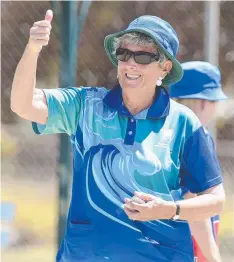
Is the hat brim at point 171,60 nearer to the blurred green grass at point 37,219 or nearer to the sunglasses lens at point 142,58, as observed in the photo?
the sunglasses lens at point 142,58

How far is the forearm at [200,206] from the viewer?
252 centimetres

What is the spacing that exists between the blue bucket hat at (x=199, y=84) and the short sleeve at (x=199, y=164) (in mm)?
1060

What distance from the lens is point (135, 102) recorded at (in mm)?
2652

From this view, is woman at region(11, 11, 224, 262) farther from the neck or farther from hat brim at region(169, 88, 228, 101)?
hat brim at region(169, 88, 228, 101)

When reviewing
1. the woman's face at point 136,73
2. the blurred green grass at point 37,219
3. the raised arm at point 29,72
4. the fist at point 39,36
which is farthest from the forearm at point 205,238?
the blurred green grass at point 37,219

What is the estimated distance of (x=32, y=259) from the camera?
598 cm

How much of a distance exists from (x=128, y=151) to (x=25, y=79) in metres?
0.38

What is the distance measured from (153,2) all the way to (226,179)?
1518 mm

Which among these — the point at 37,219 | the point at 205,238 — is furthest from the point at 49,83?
the point at 205,238

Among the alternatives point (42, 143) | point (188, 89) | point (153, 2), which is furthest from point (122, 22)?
point (188, 89)

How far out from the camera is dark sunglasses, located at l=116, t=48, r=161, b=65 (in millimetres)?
2600

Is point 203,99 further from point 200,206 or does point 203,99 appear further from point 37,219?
point 37,219

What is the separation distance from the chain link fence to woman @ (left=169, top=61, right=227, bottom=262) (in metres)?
2.43

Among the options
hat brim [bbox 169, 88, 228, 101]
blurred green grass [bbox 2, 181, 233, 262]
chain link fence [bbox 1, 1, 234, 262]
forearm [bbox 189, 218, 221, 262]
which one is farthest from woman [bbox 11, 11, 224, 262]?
chain link fence [bbox 1, 1, 234, 262]
